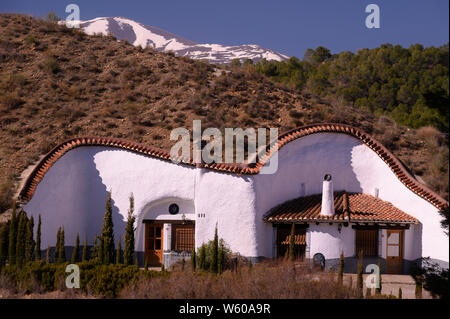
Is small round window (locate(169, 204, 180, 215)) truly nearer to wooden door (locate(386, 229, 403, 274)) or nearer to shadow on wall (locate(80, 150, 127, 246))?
shadow on wall (locate(80, 150, 127, 246))

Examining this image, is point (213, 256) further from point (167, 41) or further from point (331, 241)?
point (167, 41)

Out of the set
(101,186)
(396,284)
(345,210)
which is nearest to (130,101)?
(101,186)

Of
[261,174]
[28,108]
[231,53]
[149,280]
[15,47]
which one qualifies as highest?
[231,53]

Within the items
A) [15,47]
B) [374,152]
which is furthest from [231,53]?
[374,152]

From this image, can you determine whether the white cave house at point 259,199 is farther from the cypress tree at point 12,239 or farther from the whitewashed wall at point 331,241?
the cypress tree at point 12,239

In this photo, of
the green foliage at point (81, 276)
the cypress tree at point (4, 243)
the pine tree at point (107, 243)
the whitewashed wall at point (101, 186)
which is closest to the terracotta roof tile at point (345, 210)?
the whitewashed wall at point (101, 186)

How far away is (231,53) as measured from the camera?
77750mm

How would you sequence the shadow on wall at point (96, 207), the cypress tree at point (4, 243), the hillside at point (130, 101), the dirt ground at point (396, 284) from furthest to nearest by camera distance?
the hillside at point (130, 101) < the shadow on wall at point (96, 207) < the cypress tree at point (4, 243) < the dirt ground at point (396, 284)

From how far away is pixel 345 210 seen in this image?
2064cm

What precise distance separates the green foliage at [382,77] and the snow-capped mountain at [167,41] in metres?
20.9

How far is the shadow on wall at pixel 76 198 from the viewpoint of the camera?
20906 mm

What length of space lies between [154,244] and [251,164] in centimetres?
560

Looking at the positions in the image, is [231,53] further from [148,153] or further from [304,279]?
[304,279]

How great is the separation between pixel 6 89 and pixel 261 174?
2861 centimetres
